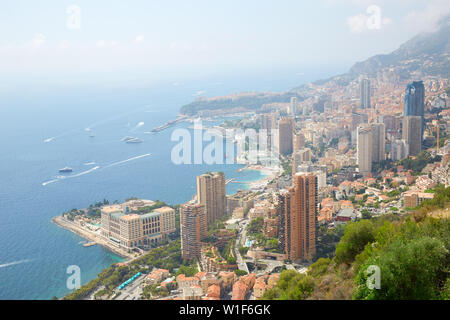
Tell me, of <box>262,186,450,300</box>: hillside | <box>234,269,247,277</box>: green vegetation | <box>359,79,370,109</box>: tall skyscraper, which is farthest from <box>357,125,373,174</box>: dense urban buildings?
<box>262,186,450,300</box>: hillside

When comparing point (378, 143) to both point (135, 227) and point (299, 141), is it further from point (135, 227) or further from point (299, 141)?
point (135, 227)

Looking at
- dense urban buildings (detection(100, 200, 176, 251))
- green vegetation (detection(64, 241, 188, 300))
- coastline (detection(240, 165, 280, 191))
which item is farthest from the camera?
coastline (detection(240, 165, 280, 191))

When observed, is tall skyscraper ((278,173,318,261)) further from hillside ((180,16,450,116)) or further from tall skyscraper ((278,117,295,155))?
tall skyscraper ((278,117,295,155))

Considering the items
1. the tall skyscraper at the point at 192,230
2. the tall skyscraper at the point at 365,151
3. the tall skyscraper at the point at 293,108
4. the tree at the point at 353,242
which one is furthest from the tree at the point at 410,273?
the tall skyscraper at the point at 293,108
